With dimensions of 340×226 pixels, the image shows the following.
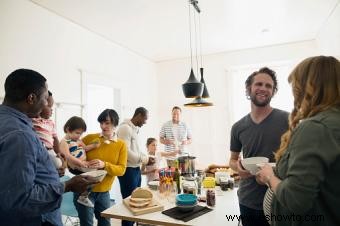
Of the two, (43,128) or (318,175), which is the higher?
(43,128)

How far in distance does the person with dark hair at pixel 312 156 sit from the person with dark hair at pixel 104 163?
1.44m

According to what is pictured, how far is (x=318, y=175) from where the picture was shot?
0.76 meters

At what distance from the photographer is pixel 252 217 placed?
1.51 m

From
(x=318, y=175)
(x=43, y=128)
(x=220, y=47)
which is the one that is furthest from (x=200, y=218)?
(x=220, y=47)

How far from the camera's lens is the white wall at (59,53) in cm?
244

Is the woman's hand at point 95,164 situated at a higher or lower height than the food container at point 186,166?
higher

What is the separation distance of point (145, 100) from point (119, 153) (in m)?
2.83

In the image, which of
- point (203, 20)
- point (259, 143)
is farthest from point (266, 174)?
point (203, 20)

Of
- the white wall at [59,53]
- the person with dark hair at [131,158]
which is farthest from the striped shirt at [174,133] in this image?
the person with dark hair at [131,158]

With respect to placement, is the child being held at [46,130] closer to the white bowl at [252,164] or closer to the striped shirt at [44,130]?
the striped shirt at [44,130]

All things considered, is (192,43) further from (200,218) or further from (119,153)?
(200,218)

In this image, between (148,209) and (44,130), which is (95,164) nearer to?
(44,130)

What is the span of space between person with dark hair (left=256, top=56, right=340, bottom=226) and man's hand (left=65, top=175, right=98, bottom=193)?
0.86 m

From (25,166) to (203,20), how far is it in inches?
117
